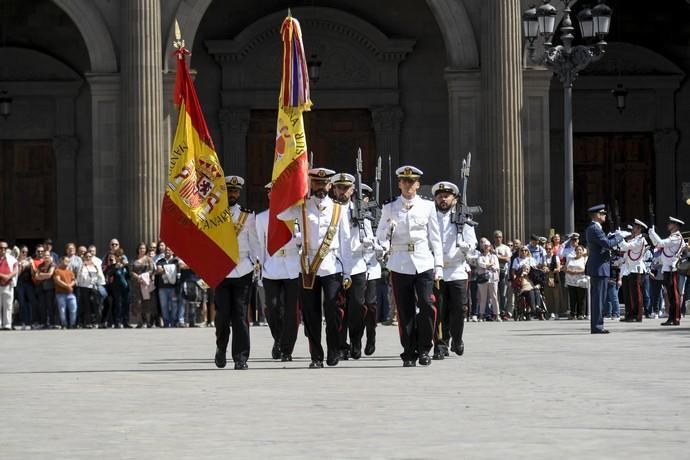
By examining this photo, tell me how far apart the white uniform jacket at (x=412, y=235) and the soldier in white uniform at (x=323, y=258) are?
1.49 ft

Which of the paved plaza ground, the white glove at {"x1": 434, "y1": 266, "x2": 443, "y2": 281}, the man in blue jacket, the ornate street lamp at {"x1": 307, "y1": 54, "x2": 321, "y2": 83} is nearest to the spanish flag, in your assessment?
the paved plaza ground

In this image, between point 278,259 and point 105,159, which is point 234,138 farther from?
point 278,259

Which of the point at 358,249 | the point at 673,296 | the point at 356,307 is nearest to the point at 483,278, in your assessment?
the point at 673,296

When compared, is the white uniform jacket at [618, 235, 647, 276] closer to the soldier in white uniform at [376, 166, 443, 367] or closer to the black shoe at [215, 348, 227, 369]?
the soldier in white uniform at [376, 166, 443, 367]

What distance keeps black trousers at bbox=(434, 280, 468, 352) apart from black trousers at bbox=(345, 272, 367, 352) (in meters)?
0.83

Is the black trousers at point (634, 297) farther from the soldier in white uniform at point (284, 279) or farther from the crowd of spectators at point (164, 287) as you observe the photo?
the soldier in white uniform at point (284, 279)

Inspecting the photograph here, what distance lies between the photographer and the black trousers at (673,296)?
2603 cm

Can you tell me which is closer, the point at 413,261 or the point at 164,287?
the point at 413,261

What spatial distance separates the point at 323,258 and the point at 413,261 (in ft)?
2.94

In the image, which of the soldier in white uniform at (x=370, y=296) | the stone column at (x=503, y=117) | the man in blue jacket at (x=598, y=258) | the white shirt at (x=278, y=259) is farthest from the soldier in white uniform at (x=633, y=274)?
the white shirt at (x=278, y=259)

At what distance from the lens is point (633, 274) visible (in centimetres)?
2842

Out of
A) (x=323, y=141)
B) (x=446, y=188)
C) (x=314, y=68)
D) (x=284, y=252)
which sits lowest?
(x=284, y=252)

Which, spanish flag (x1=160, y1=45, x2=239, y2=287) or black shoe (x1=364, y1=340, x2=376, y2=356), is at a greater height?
spanish flag (x1=160, y1=45, x2=239, y2=287)

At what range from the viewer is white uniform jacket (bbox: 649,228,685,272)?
1058 inches
